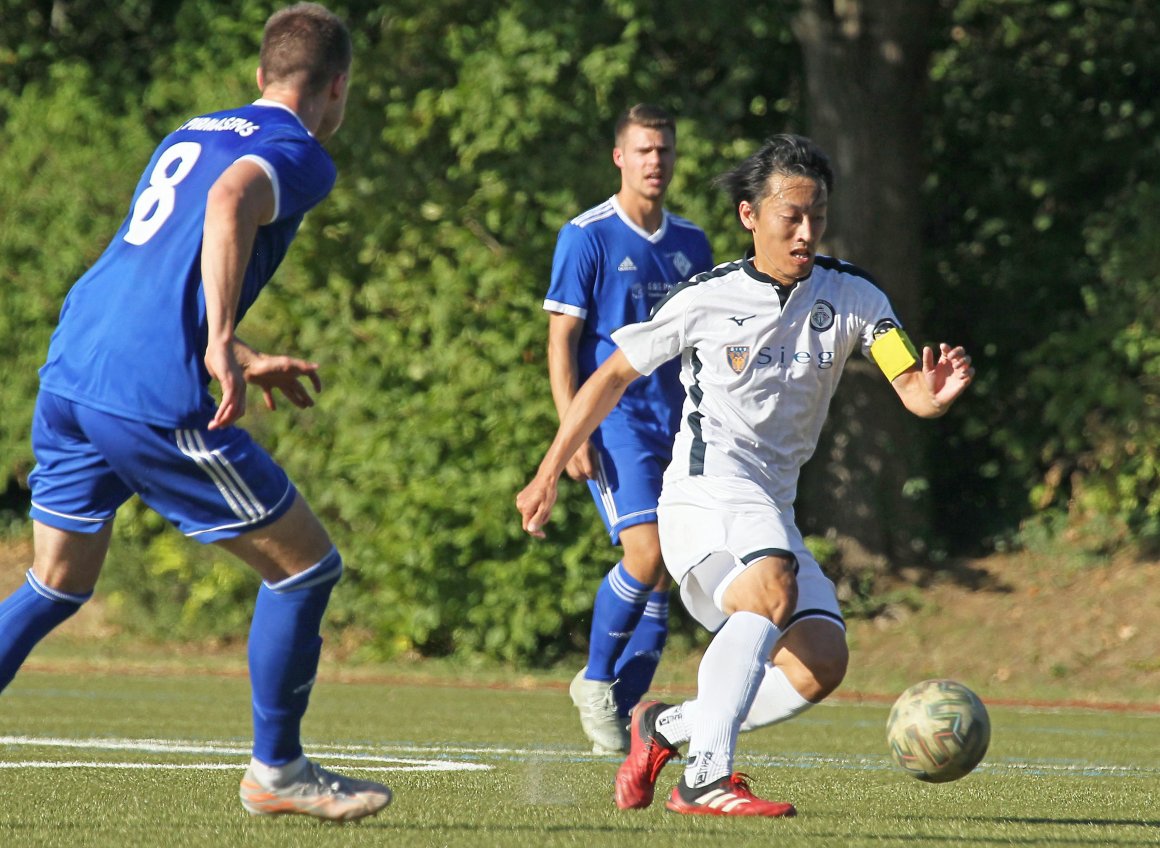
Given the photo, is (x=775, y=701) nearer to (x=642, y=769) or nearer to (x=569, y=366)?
(x=642, y=769)

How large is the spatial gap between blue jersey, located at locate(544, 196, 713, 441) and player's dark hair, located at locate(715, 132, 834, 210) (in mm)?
2094

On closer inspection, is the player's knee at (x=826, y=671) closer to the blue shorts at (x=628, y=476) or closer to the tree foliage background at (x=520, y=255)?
the blue shorts at (x=628, y=476)

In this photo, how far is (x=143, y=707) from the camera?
397 inches

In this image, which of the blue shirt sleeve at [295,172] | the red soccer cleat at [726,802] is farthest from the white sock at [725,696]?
the blue shirt sleeve at [295,172]

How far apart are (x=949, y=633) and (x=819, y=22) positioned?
457cm

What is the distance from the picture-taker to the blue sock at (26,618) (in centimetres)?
526

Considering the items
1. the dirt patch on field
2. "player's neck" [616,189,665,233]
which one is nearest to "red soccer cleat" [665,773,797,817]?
"player's neck" [616,189,665,233]

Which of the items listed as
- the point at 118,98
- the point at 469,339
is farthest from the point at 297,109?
the point at 118,98

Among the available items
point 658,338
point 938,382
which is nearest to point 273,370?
point 658,338

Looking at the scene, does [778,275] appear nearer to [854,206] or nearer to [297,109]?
[297,109]

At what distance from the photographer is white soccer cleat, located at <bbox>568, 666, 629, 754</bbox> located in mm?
7773

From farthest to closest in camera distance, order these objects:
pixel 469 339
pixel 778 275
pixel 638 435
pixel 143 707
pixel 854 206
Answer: pixel 854 206, pixel 469 339, pixel 143 707, pixel 638 435, pixel 778 275

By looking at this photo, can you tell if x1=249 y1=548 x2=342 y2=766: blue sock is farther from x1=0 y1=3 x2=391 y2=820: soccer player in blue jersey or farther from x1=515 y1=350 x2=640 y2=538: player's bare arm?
x1=515 y1=350 x2=640 y2=538: player's bare arm

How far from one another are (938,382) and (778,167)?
84 cm
